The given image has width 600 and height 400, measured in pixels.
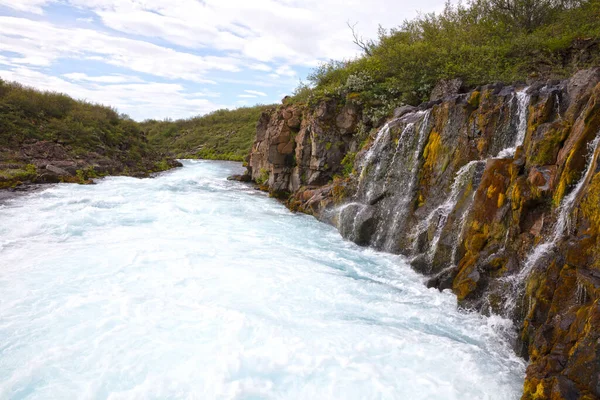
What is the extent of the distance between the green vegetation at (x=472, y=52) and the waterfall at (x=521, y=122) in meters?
4.06

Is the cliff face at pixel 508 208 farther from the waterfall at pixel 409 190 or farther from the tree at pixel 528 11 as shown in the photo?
the tree at pixel 528 11

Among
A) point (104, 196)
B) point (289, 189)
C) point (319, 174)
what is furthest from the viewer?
point (289, 189)

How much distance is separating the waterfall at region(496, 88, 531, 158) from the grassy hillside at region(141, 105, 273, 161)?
1238 inches

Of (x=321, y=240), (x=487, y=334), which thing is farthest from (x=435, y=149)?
(x=487, y=334)

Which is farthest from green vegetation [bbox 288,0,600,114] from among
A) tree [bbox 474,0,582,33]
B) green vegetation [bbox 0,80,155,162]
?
green vegetation [bbox 0,80,155,162]

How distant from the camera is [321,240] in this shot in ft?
33.4

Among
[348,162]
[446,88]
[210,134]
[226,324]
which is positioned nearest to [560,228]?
[226,324]

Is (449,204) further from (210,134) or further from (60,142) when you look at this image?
(210,134)

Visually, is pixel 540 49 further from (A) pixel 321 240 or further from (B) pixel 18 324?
(B) pixel 18 324

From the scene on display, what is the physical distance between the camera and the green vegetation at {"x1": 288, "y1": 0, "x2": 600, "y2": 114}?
11.5 metres

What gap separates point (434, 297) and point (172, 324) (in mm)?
4328

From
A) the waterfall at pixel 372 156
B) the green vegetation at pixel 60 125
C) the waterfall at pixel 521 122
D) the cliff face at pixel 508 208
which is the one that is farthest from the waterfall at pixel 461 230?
the green vegetation at pixel 60 125

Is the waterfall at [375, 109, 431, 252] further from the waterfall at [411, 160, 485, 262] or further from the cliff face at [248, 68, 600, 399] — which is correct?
the waterfall at [411, 160, 485, 262]

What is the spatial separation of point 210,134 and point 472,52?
1611 inches
